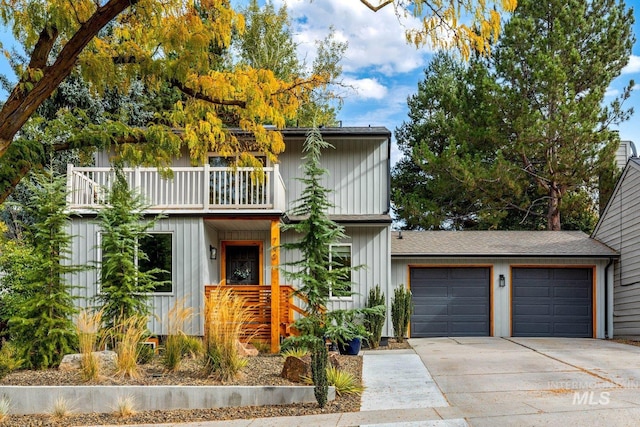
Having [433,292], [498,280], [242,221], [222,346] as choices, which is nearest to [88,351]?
[222,346]

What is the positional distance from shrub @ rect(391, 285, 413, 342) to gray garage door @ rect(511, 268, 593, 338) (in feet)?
11.7

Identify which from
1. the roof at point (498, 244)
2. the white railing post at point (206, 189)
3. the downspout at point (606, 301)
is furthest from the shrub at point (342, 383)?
the downspout at point (606, 301)

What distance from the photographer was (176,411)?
25.1 feet

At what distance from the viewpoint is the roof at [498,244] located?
50.3 feet

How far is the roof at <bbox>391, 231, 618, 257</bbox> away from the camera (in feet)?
50.3

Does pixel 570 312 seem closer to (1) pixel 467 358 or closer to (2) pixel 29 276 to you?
(1) pixel 467 358

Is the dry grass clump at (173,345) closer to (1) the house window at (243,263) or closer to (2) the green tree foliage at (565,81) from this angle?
(1) the house window at (243,263)

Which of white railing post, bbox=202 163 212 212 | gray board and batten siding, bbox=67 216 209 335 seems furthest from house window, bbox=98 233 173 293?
white railing post, bbox=202 163 212 212

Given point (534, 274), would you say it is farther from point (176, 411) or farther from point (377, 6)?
point (377, 6)

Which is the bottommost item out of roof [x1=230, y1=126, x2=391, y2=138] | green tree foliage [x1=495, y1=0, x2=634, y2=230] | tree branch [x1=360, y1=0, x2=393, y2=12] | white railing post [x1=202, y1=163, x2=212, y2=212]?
white railing post [x1=202, y1=163, x2=212, y2=212]

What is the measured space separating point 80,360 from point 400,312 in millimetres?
7652

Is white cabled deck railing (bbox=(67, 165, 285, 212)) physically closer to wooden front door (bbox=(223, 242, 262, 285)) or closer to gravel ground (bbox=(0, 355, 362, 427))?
wooden front door (bbox=(223, 242, 262, 285))

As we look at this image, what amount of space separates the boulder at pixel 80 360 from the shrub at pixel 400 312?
704 centimetres

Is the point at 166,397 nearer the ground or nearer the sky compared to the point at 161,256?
nearer the ground
